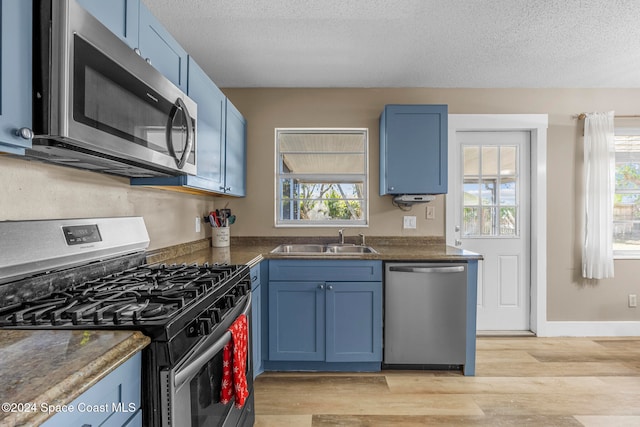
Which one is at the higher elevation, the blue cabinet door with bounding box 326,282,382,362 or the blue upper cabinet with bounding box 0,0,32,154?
the blue upper cabinet with bounding box 0,0,32,154

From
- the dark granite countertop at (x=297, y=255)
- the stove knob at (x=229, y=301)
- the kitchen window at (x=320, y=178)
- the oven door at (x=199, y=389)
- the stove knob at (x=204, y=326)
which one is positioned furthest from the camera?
the kitchen window at (x=320, y=178)

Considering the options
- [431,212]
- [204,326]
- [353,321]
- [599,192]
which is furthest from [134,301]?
[599,192]

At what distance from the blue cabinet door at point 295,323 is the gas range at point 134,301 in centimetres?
76

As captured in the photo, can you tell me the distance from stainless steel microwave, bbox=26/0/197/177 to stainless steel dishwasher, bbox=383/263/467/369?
1696mm

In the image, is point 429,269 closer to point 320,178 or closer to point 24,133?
point 320,178

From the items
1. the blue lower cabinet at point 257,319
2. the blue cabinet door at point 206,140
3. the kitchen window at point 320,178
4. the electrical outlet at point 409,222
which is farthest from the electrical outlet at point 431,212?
the blue cabinet door at point 206,140

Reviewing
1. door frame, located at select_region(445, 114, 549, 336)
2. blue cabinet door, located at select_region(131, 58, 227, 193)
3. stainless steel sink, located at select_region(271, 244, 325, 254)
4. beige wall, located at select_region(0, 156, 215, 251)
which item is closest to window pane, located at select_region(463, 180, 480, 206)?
door frame, located at select_region(445, 114, 549, 336)

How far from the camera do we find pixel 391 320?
2.45m

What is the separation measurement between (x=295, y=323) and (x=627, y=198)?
3.33m

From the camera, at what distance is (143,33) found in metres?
1.41

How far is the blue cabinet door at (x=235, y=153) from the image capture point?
2.57 metres

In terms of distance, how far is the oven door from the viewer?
0.90 meters

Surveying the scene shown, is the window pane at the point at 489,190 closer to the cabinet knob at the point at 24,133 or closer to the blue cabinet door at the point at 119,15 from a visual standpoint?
the blue cabinet door at the point at 119,15

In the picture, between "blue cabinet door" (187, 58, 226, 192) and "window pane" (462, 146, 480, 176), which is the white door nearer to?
"window pane" (462, 146, 480, 176)
